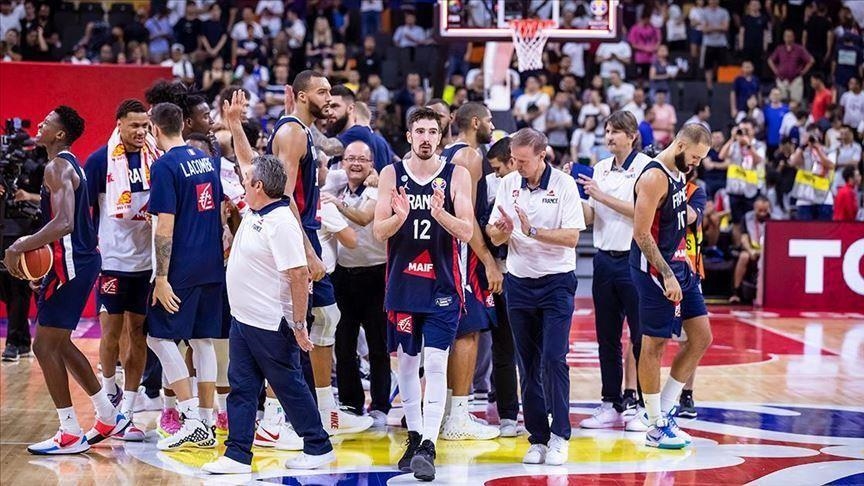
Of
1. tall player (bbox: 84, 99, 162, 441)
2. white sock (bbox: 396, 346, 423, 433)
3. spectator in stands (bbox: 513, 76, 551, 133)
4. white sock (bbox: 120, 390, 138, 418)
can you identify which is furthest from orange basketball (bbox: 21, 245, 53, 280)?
spectator in stands (bbox: 513, 76, 551, 133)

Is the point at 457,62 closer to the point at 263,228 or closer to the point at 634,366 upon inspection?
the point at 634,366

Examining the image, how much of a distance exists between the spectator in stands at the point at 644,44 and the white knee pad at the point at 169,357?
1653 cm

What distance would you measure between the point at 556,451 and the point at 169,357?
261 cm

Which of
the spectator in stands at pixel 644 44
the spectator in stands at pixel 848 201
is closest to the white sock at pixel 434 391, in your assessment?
the spectator in stands at pixel 848 201

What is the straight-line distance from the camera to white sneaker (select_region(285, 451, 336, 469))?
7.32 m

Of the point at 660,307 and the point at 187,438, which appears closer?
the point at 187,438

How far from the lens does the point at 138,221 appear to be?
832cm

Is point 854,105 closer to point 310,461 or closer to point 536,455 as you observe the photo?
point 536,455

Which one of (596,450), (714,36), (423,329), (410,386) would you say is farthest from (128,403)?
(714,36)

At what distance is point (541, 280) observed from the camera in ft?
25.5

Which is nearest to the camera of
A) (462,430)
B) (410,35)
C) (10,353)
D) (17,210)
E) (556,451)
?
(556,451)

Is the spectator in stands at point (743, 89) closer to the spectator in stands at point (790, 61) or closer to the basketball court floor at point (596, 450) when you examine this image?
the spectator in stands at point (790, 61)

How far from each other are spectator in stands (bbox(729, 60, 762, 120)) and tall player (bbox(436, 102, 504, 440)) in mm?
14348

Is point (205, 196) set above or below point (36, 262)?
above
